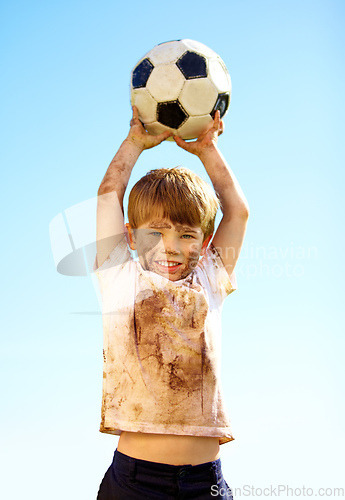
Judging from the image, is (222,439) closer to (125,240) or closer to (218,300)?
(218,300)

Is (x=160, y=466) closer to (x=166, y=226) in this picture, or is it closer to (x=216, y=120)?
(x=166, y=226)

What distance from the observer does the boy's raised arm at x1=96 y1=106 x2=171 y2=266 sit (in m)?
3.99

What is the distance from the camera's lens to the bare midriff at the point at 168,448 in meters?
3.52

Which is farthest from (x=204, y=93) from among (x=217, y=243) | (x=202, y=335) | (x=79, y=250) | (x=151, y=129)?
(x=202, y=335)

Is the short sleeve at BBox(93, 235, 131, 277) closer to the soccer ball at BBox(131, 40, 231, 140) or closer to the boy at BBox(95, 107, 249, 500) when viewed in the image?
the boy at BBox(95, 107, 249, 500)

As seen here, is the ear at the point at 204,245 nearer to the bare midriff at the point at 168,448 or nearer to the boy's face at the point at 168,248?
the boy's face at the point at 168,248

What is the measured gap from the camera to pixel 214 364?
3779 millimetres

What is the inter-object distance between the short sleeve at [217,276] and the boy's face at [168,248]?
107 millimetres

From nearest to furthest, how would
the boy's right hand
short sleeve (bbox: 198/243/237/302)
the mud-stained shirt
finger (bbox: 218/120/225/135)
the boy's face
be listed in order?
the mud-stained shirt
the boy's face
short sleeve (bbox: 198/243/237/302)
the boy's right hand
finger (bbox: 218/120/225/135)

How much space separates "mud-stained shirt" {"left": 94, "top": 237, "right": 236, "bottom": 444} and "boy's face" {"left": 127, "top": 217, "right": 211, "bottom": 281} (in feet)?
0.28

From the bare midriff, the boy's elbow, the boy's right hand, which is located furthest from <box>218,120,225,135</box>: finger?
the bare midriff

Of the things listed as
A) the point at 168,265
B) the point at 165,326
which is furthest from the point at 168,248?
the point at 165,326

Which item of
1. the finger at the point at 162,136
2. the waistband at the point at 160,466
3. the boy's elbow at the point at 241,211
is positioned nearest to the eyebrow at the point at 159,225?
the boy's elbow at the point at 241,211

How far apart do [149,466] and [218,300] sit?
4.03ft
